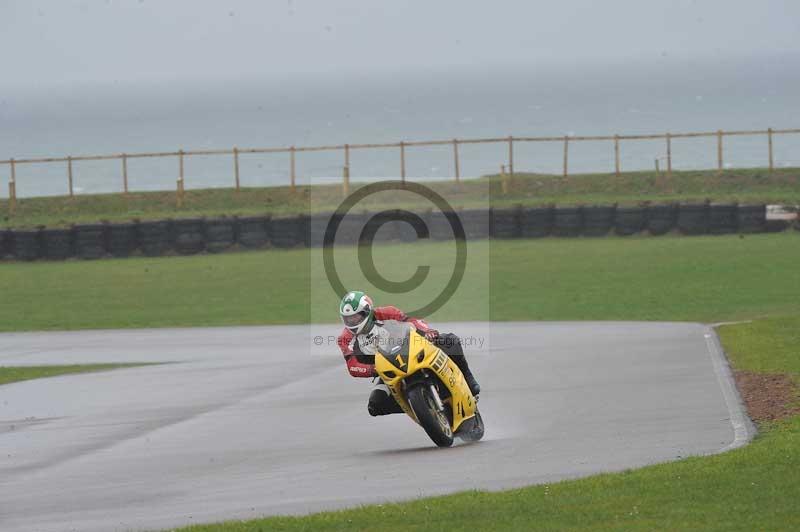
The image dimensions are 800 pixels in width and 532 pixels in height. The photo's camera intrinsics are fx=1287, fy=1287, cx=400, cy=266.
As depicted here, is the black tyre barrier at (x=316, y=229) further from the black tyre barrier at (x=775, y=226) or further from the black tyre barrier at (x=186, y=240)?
the black tyre barrier at (x=775, y=226)

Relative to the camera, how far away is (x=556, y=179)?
46.2 meters

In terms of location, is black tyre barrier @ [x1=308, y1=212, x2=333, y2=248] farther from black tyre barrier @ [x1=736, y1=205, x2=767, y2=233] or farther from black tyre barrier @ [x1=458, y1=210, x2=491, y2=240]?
black tyre barrier @ [x1=736, y1=205, x2=767, y2=233]

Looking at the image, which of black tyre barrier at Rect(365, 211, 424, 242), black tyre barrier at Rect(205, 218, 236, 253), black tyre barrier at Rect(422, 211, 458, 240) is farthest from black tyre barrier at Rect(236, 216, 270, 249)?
black tyre barrier at Rect(422, 211, 458, 240)

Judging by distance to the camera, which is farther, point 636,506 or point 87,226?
point 87,226

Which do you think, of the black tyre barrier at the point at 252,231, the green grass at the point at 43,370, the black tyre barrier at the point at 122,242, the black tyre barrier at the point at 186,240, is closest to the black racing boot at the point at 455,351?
the green grass at the point at 43,370

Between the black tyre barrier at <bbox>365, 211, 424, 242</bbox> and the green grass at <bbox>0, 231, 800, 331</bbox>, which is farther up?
the black tyre barrier at <bbox>365, 211, 424, 242</bbox>

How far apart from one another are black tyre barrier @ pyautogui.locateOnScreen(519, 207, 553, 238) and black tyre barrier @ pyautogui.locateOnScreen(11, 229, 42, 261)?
13403mm

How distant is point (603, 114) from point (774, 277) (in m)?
159

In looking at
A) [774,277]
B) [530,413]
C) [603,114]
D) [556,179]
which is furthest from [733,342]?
[603,114]

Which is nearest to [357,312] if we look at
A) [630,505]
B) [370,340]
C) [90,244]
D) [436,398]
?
[370,340]

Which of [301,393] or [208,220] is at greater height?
[208,220]

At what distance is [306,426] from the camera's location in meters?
13.4

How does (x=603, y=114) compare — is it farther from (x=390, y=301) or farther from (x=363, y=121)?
(x=390, y=301)

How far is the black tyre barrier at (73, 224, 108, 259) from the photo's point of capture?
35.6m
